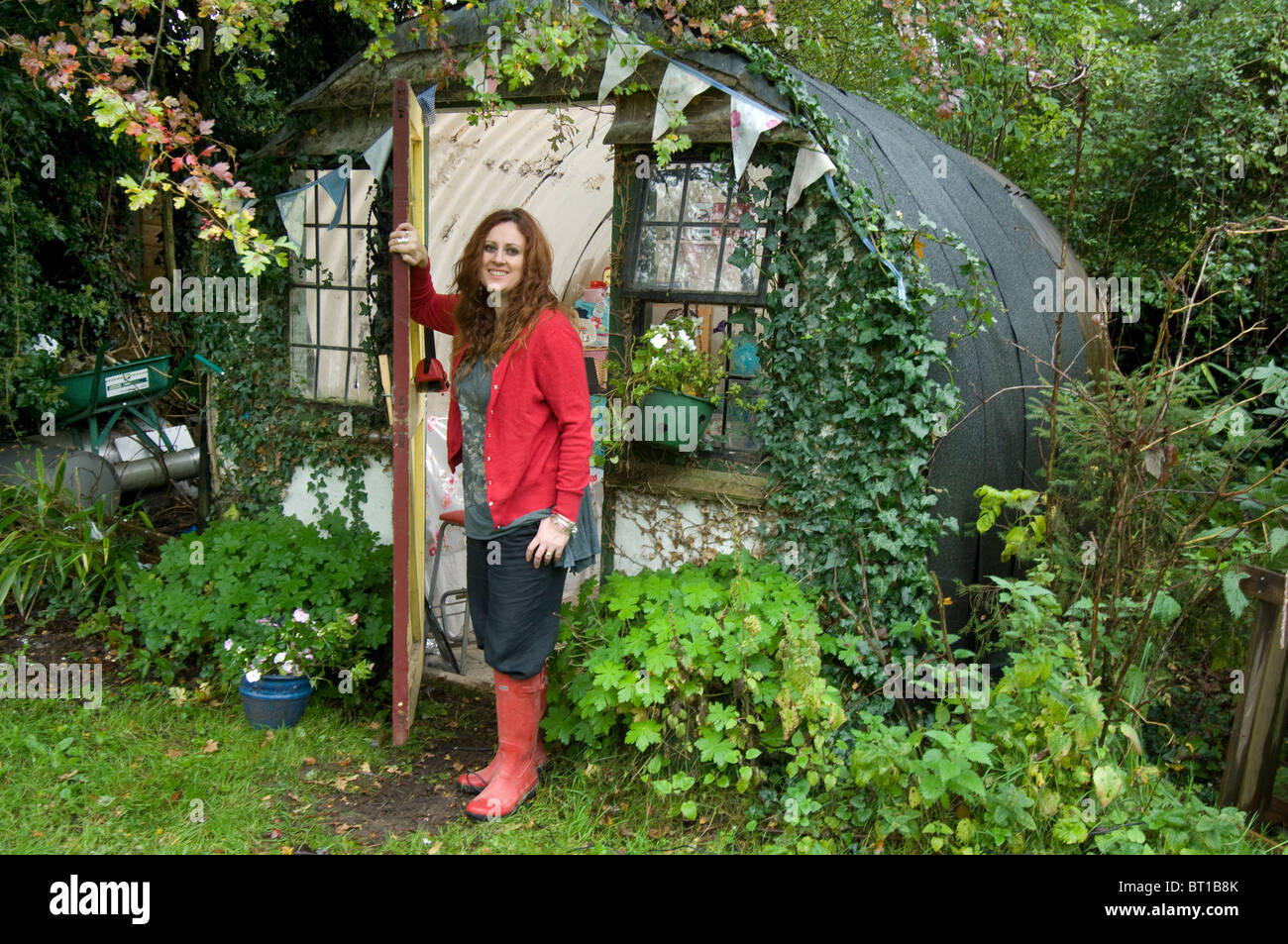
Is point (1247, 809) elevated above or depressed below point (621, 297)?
below

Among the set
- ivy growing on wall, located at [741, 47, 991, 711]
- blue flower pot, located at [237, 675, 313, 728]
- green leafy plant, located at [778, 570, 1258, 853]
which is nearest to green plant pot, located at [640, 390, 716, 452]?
ivy growing on wall, located at [741, 47, 991, 711]

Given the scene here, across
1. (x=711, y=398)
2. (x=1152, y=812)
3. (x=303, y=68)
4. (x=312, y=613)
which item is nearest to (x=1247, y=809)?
(x=1152, y=812)

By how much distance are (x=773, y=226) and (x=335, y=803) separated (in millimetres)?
3222

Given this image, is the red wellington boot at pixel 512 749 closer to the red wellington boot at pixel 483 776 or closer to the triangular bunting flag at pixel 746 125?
the red wellington boot at pixel 483 776

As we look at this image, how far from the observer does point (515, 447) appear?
3.60 meters

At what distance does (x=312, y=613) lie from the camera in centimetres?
480

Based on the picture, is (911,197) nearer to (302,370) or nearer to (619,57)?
(619,57)

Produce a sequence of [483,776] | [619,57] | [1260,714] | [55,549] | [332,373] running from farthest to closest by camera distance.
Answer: [332,373]
[55,549]
[619,57]
[483,776]
[1260,714]

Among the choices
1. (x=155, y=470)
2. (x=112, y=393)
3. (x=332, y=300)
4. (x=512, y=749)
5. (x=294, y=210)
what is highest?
(x=294, y=210)

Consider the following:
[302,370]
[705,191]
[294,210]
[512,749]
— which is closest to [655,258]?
[705,191]

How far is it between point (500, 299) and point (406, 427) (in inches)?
26.7

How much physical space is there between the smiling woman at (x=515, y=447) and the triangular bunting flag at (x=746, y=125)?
1.04 m
